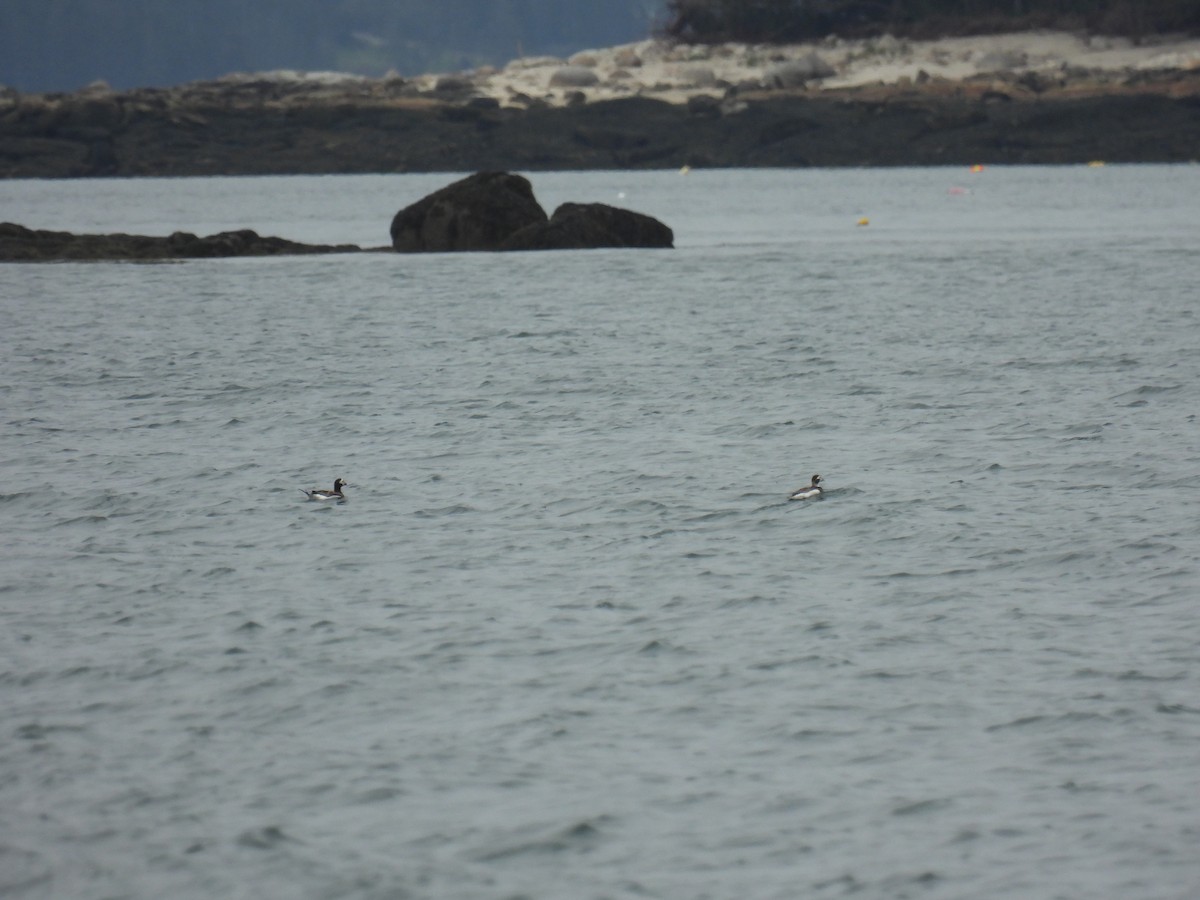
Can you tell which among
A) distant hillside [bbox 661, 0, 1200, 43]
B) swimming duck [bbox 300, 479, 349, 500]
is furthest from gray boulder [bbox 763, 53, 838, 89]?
swimming duck [bbox 300, 479, 349, 500]

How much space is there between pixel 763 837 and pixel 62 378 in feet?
80.1

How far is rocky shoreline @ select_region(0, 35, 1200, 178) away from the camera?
478ft

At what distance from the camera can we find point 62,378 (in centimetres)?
3256

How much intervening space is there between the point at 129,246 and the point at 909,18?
128 meters

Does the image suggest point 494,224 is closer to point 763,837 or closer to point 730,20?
point 763,837

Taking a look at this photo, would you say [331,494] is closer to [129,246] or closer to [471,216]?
[471,216]

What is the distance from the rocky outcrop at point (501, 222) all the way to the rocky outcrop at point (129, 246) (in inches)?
166

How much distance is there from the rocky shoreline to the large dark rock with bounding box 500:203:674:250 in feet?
271

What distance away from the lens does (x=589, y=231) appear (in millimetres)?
64125

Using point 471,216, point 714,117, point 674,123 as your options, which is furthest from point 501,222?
point 714,117

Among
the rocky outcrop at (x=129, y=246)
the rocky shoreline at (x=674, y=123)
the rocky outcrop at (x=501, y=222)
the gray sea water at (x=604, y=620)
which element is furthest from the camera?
the rocky shoreline at (x=674, y=123)

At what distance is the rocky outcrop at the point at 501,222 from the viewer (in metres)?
61.8

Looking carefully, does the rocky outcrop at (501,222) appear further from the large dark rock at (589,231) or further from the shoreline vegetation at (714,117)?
the shoreline vegetation at (714,117)

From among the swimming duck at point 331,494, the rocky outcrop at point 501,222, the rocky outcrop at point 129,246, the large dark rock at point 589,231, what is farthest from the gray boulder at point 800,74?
the swimming duck at point 331,494
